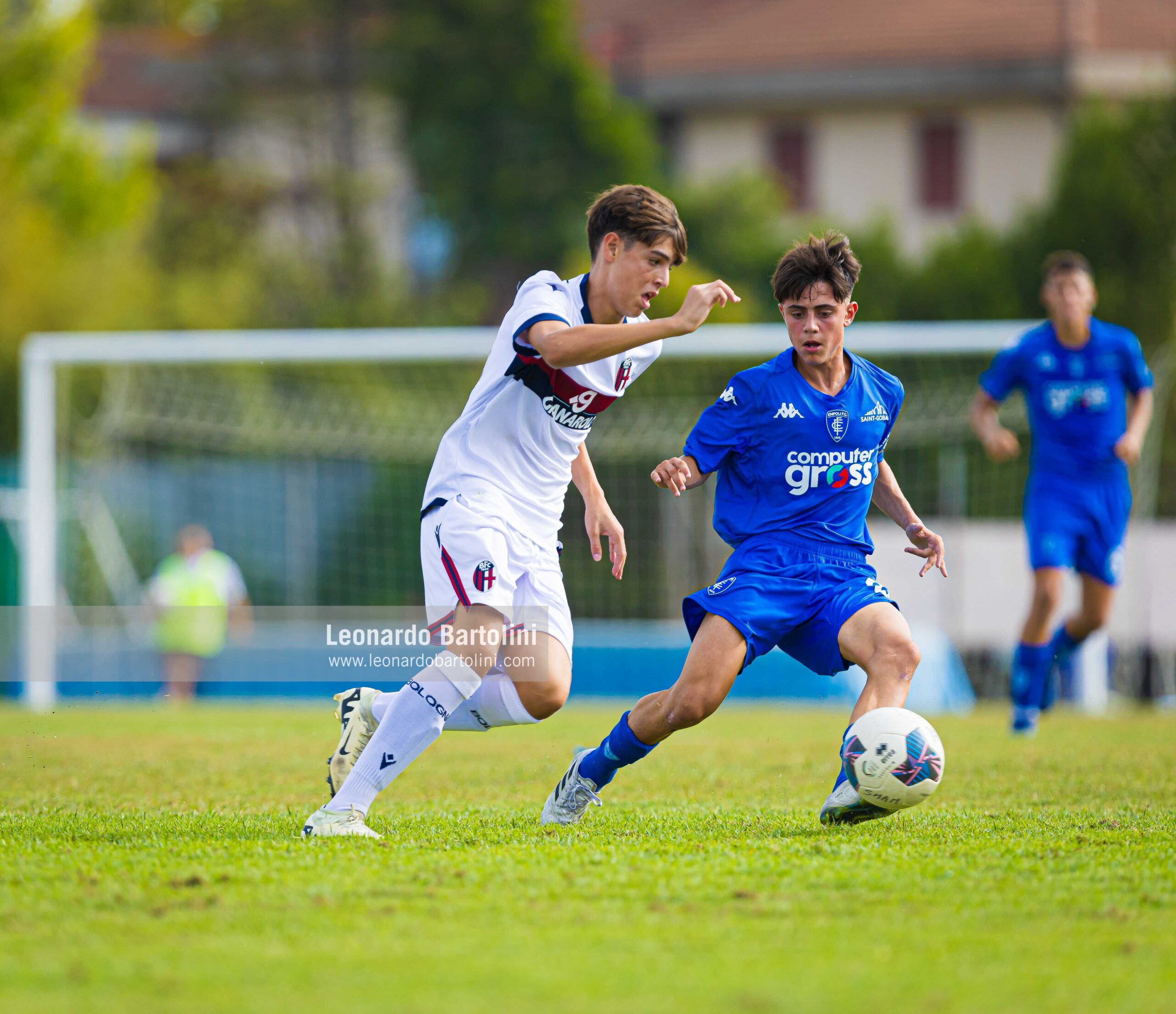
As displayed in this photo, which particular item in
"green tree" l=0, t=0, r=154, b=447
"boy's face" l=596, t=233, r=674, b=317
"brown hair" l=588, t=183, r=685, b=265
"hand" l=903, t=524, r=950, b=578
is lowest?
"hand" l=903, t=524, r=950, b=578

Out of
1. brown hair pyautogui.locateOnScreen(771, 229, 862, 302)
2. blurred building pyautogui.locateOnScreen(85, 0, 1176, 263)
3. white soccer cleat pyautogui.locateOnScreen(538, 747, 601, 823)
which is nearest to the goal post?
brown hair pyautogui.locateOnScreen(771, 229, 862, 302)

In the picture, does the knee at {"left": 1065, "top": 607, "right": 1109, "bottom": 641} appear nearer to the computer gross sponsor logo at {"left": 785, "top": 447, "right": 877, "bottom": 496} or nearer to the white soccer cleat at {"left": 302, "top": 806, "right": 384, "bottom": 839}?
the computer gross sponsor logo at {"left": 785, "top": 447, "right": 877, "bottom": 496}

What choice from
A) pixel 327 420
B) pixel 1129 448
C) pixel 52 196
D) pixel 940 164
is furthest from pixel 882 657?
pixel 940 164

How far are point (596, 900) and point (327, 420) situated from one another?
54.8ft

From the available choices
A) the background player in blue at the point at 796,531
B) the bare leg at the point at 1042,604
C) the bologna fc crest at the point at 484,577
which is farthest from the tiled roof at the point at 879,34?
the bologna fc crest at the point at 484,577

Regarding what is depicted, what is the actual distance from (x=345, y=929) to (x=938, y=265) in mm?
20926

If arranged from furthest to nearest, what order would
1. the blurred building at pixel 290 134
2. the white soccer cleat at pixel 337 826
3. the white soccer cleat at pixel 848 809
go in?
the blurred building at pixel 290 134 → the white soccer cleat at pixel 848 809 → the white soccer cleat at pixel 337 826

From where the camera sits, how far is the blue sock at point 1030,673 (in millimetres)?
8445

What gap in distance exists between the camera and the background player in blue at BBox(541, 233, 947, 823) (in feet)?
15.8

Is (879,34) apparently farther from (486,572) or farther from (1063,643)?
(486,572)

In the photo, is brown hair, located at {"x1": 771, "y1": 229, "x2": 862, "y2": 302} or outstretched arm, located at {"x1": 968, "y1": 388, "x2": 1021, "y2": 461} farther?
outstretched arm, located at {"x1": 968, "y1": 388, "x2": 1021, "y2": 461}

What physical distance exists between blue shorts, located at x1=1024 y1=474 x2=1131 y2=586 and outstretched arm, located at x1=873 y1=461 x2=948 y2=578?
10.3 ft

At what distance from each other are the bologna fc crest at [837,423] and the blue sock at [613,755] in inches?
46.6

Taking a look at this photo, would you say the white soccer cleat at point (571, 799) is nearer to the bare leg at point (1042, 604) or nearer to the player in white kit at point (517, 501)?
the player in white kit at point (517, 501)
